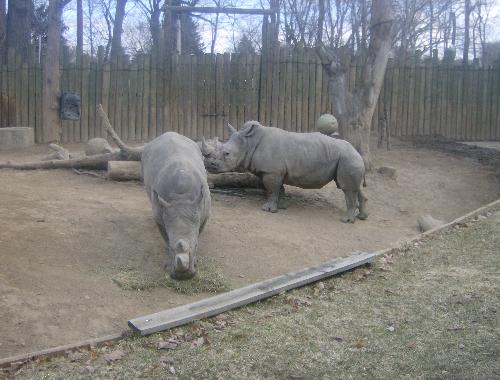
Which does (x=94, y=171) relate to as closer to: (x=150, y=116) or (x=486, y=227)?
(x=150, y=116)

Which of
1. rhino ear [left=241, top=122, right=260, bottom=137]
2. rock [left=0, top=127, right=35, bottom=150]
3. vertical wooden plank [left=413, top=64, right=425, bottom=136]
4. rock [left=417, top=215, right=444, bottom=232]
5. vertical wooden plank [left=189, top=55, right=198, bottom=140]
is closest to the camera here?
rock [left=417, top=215, right=444, bottom=232]

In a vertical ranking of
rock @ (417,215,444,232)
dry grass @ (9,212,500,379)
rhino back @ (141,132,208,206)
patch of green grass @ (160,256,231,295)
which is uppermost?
rhino back @ (141,132,208,206)

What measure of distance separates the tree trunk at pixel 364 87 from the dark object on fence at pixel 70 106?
5.29 meters

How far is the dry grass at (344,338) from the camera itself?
13.9 feet

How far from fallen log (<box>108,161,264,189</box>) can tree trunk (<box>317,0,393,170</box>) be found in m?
2.56

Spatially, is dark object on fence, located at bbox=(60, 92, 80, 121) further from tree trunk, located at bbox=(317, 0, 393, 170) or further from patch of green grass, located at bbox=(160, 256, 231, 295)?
patch of green grass, located at bbox=(160, 256, 231, 295)

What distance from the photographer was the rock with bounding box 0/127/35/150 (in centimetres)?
1270

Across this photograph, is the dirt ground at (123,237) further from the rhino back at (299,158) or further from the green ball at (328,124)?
the green ball at (328,124)

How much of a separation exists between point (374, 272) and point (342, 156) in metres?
3.08

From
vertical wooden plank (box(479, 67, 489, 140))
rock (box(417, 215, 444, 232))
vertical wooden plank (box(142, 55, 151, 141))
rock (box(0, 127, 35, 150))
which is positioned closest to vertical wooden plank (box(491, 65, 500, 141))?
vertical wooden plank (box(479, 67, 489, 140))

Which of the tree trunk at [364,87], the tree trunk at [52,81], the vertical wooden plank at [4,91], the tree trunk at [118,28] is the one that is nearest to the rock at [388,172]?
the tree trunk at [364,87]

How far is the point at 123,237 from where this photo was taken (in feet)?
23.3

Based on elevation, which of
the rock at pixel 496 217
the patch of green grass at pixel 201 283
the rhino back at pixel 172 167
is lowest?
the patch of green grass at pixel 201 283

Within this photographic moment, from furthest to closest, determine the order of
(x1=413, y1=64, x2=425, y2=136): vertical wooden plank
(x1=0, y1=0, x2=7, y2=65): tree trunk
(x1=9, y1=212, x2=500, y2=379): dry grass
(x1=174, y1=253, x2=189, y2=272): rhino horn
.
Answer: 1. (x1=0, y1=0, x2=7, y2=65): tree trunk
2. (x1=413, y1=64, x2=425, y2=136): vertical wooden plank
3. (x1=174, y1=253, x2=189, y2=272): rhino horn
4. (x1=9, y1=212, x2=500, y2=379): dry grass
